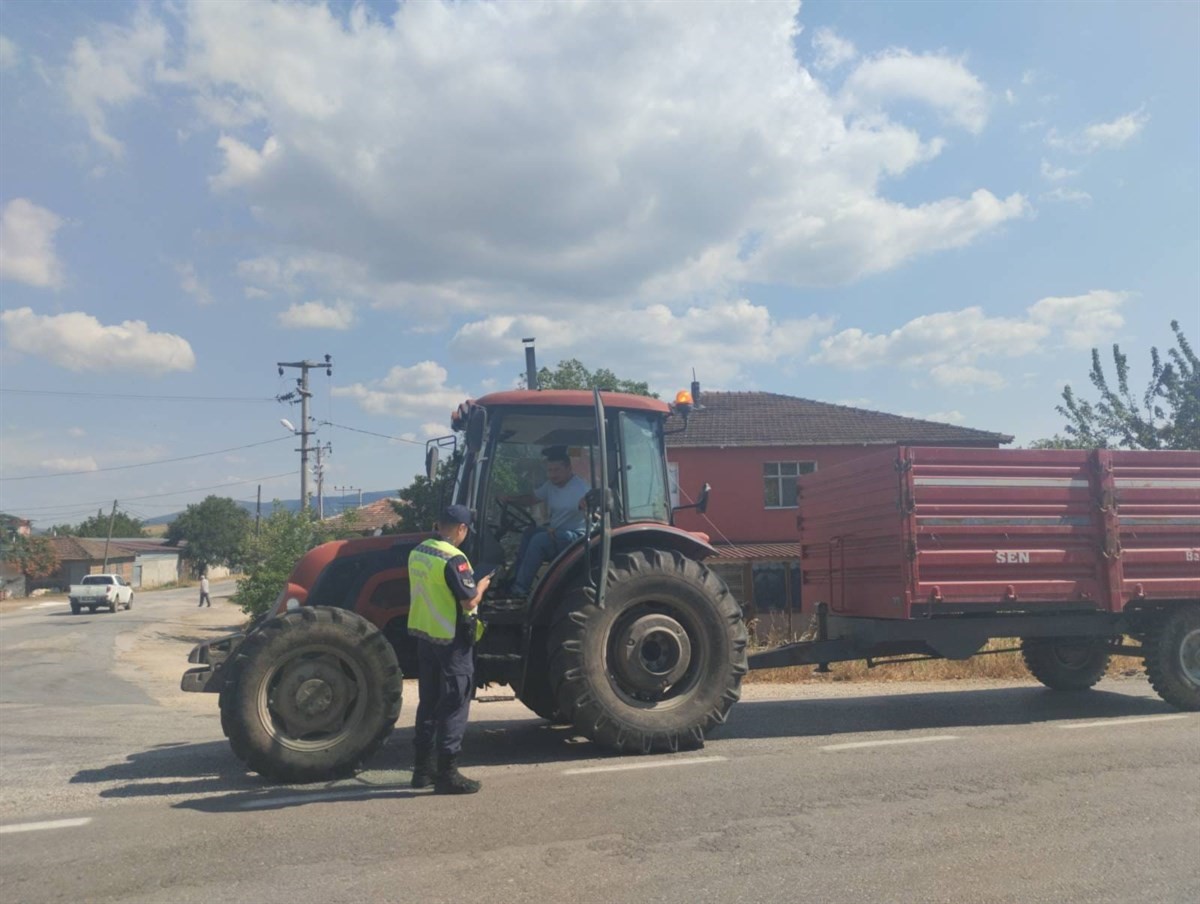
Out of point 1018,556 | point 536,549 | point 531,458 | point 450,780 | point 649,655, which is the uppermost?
point 531,458

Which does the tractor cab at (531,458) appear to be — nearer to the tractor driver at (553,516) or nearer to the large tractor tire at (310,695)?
the tractor driver at (553,516)

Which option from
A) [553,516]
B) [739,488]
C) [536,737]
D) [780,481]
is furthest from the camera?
[780,481]

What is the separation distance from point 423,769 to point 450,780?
0.80 ft

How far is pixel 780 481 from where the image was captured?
2761cm

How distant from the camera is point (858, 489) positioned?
839cm

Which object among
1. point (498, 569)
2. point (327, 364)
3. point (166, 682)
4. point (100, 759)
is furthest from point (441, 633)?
point (327, 364)

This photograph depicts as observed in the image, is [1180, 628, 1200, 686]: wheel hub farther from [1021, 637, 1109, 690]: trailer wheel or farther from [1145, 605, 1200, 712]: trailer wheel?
[1021, 637, 1109, 690]: trailer wheel

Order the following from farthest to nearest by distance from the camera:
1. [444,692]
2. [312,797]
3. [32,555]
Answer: [32,555], [444,692], [312,797]

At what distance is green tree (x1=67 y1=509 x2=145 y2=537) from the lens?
10700 cm

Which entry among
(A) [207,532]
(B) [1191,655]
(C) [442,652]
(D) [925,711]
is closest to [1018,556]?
(D) [925,711]

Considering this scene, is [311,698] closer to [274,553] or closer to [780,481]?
[274,553]

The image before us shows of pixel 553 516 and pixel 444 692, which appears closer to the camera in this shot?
pixel 444 692

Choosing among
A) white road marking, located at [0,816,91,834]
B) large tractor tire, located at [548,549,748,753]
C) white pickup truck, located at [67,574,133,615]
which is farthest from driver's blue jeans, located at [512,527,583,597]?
white pickup truck, located at [67,574,133,615]

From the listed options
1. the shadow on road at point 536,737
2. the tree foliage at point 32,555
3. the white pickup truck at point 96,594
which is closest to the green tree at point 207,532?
the tree foliage at point 32,555
